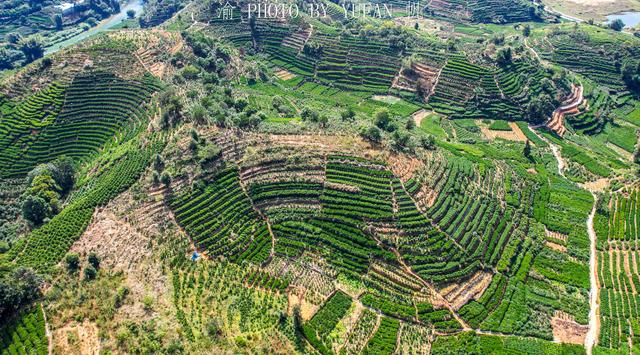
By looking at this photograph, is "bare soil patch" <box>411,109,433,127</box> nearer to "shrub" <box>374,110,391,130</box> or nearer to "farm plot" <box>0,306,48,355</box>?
"shrub" <box>374,110,391,130</box>

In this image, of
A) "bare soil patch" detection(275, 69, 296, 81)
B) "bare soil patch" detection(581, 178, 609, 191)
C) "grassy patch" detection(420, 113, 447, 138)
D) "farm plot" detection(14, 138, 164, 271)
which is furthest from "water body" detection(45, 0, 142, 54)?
"bare soil patch" detection(581, 178, 609, 191)

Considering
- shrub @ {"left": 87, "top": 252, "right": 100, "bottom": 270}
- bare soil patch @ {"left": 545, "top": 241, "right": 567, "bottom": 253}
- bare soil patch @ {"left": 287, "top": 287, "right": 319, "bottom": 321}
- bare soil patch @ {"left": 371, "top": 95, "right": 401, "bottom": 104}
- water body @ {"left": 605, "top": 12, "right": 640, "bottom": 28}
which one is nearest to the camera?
bare soil patch @ {"left": 287, "top": 287, "right": 319, "bottom": 321}

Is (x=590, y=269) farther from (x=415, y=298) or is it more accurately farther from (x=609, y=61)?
(x=609, y=61)

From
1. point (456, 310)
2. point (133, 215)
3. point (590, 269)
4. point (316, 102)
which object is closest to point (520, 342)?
point (456, 310)

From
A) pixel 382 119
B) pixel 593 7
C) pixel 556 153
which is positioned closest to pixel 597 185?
pixel 556 153

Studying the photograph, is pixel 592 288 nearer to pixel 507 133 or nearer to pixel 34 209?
pixel 507 133
